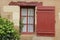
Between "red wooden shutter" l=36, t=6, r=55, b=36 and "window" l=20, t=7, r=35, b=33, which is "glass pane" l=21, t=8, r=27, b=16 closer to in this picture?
"window" l=20, t=7, r=35, b=33

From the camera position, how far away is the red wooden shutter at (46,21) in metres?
9.65

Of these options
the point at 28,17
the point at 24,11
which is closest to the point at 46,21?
the point at 28,17

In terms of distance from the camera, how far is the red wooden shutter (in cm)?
965

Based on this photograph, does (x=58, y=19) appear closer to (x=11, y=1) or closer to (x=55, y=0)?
(x=55, y=0)

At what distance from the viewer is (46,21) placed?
966 cm

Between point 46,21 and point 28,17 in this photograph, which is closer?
point 46,21

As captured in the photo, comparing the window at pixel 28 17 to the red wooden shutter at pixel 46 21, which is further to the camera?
the window at pixel 28 17

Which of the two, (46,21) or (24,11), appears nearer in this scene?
(46,21)

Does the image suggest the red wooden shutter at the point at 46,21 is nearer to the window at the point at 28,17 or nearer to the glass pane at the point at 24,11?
the window at the point at 28,17

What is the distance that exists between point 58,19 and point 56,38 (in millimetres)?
600

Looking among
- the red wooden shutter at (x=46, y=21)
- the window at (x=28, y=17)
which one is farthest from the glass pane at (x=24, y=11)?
the red wooden shutter at (x=46, y=21)

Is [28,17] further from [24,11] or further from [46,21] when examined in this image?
[46,21]

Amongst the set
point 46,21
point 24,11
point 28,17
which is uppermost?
point 24,11

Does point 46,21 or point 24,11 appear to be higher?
point 24,11
